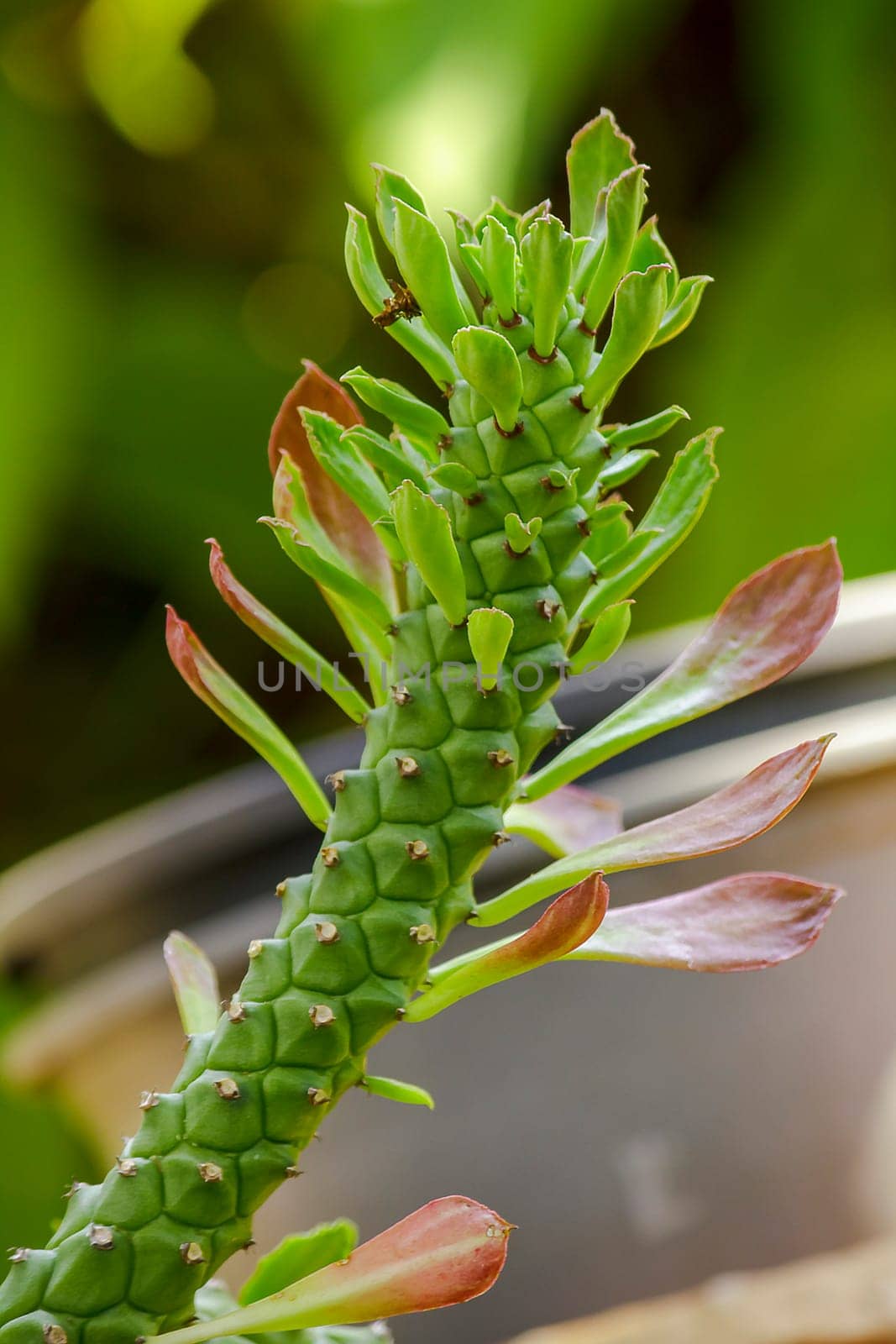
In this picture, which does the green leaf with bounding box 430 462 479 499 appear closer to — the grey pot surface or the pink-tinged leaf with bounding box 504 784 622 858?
the pink-tinged leaf with bounding box 504 784 622 858

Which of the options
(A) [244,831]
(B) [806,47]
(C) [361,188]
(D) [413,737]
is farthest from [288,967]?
(B) [806,47]

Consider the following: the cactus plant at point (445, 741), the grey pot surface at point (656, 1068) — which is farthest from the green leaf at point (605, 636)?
the grey pot surface at point (656, 1068)

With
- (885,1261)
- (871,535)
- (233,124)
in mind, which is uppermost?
(233,124)

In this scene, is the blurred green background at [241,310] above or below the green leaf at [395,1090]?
above

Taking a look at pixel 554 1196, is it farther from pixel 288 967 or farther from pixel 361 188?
pixel 361 188

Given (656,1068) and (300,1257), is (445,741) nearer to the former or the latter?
(300,1257)

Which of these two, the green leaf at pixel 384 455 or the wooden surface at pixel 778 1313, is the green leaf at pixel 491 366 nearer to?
the green leaf at pixel 384 455

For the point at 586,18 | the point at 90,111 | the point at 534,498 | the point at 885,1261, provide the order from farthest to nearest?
the point at 90,111
the point at 586,18
the point at 885,1261
the point at 534,498
